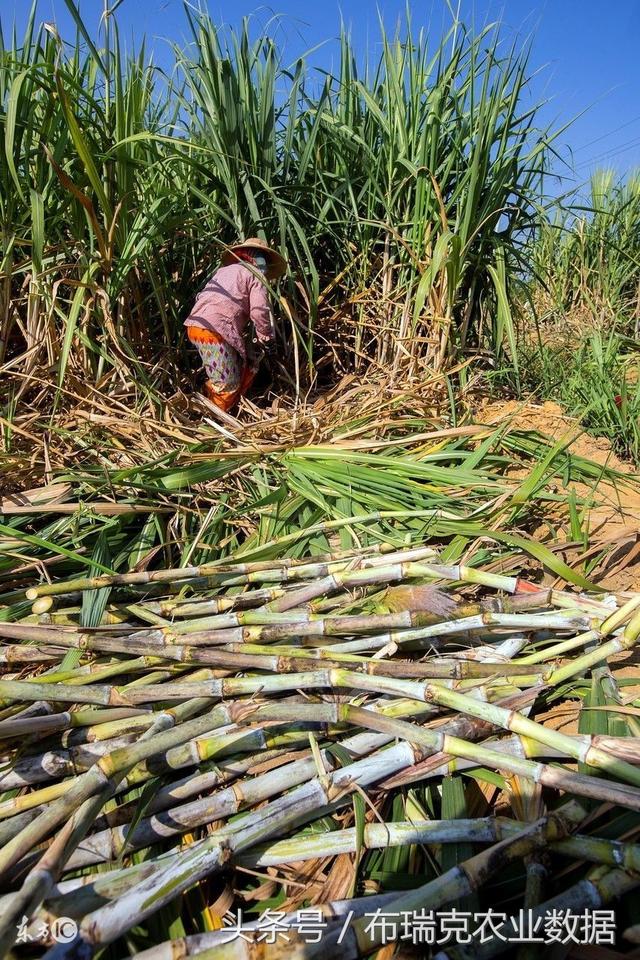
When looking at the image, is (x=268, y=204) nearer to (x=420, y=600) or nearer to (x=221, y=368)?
(x=221, y=368)

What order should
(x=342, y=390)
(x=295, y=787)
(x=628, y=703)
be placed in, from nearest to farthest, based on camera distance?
(x=295, y=787) → (x=628, y=703) → (x=342, y=390)

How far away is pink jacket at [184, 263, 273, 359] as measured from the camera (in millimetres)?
3020

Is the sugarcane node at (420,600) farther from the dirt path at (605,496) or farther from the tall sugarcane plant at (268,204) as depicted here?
the tall sugarcane plant at (268,204)

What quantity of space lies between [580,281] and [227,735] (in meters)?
6.94

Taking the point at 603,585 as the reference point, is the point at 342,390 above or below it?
above

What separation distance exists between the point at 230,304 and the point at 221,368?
0.32 m

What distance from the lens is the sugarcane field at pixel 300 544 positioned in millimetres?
971

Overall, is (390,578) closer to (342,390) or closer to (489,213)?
(342,390)

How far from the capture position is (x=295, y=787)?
Answer: 44.8 inches

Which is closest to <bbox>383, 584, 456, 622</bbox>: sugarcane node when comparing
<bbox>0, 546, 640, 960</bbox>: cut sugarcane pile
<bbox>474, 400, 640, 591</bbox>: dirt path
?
<bbox>0, 546, 640, 960</bbox>: cut sugarcane pile

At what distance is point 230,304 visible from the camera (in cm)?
304

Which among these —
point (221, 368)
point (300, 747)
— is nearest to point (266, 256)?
point (221, 368)

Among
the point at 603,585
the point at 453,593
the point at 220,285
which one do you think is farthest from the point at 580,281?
the point at 453,593

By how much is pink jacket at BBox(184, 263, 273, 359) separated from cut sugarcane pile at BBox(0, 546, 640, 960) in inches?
68.0
